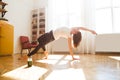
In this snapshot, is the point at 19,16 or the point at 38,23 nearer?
the point at 19,16

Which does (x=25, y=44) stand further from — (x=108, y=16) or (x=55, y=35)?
(x=108, y=16)

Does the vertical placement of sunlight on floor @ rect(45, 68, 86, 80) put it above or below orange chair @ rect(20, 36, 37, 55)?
below

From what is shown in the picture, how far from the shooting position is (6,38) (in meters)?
4.41

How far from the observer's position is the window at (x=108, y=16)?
5098 millimetres

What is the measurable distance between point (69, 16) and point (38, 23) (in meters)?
1.38

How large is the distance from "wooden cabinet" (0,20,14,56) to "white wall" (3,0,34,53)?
2.67ft

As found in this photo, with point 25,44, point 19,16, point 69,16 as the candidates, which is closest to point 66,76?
point 25,44

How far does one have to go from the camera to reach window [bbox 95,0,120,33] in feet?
16.7

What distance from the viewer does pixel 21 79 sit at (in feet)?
4.69

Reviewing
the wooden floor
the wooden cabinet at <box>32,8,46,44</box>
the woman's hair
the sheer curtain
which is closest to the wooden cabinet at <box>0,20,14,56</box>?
the wooden cabinet at <box>32,8,46,44</box>

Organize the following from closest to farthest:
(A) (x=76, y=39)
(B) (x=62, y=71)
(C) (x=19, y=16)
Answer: (B) (x=62, y=71) < (A) (x=76, y=39) < (C) (x=19, y=16)

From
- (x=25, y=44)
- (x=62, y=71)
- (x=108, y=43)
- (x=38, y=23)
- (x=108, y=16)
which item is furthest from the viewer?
(x=38, y=23)

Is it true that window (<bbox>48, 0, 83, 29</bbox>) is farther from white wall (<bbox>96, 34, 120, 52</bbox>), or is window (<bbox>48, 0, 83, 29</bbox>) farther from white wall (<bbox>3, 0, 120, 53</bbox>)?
white wall (<bbox>96, 34, 120, 52</bbox>)

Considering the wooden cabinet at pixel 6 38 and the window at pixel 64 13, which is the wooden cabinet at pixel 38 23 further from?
the wooden cabinet at pixel 6 38
